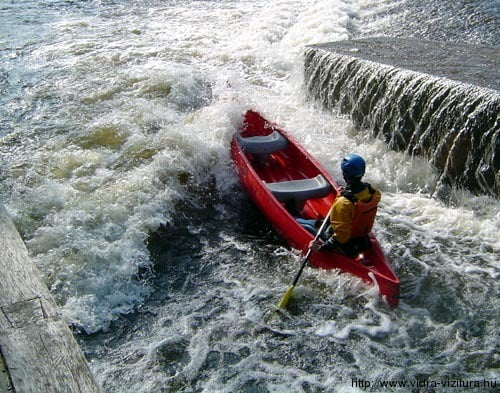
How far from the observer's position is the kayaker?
4684 millimetres

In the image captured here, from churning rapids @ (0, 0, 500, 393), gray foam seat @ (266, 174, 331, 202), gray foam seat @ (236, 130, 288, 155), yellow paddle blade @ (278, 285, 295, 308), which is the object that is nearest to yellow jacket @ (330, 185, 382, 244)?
churning rapids @ (0, 0, 500, 393)

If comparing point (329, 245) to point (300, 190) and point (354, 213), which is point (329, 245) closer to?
point (354, 213)

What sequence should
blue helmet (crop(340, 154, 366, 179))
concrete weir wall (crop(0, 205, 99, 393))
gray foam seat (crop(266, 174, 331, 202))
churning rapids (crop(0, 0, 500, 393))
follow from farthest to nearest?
gray foam seat (crop(266, 174, 331, 202)) < blue helmet (crop(340, 154, 366, 179)) < churning rapids (crop(0, 0, 500, 393)) < concrete weir wall (crop(0, 205, 99, 393))

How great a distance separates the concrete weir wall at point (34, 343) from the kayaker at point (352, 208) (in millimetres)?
2719

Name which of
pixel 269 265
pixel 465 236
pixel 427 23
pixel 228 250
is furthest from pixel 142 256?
pixel 427 23

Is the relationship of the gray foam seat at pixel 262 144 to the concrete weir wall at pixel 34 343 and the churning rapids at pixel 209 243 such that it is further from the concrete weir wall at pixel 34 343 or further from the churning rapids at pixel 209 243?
the concrete weir wall at pixel 34 343

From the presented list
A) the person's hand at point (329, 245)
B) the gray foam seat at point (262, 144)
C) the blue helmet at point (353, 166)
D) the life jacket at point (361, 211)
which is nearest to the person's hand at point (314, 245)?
the person's hand at point (329, 245)

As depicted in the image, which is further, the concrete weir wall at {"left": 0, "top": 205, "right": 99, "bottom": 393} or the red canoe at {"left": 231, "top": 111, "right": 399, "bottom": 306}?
the red canoe at {"left": 231, "top": 111, "right": 399, "bottom": 306}

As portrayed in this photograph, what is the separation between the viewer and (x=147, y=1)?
17.1m

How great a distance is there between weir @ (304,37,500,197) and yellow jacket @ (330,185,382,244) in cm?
227

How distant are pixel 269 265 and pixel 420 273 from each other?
1517mm

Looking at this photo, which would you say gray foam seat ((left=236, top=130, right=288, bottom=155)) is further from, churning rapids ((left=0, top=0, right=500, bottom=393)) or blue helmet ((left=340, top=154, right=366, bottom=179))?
blue helmet ((left=340, top=154, right=366, bottom=179))

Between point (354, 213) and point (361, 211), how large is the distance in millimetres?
65

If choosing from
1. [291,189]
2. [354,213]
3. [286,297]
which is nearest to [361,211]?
[354,213]
